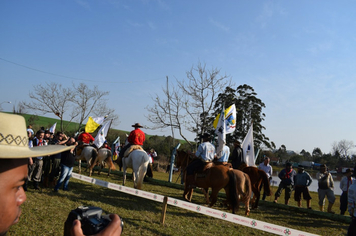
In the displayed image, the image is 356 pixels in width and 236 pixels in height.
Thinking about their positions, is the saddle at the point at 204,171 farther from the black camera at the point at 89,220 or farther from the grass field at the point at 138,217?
the black camera at the point at 89,220

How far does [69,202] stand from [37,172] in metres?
1.57

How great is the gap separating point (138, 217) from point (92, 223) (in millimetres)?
5566

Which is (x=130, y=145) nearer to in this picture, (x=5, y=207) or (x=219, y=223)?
(x=219, y=223)

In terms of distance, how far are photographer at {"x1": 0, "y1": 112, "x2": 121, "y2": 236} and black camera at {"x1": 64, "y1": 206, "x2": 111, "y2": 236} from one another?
4cm

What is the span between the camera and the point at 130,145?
975 cm

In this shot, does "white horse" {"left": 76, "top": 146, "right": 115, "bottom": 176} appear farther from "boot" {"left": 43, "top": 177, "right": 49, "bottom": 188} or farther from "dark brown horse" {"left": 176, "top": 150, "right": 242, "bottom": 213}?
"dark brown horse" {"left": 176, "top": 150, "right": 242, "bottom": 213}

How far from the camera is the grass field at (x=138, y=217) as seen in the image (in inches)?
205

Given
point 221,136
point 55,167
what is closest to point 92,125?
Result: point 55,167

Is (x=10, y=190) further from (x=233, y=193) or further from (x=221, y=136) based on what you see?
(x=221, y=136)

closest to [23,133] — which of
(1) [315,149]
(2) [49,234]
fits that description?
(2) [49,234]

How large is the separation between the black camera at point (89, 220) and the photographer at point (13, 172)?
4cm

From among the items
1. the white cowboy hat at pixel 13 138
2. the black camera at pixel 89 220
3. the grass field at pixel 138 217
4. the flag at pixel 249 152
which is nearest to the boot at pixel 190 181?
the grass field at pixel 138 217

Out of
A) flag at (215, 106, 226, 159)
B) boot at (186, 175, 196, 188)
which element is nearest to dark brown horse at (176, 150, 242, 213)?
boot at (186, 175, 196, 188)

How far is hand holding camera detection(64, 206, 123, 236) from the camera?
1.09 m
